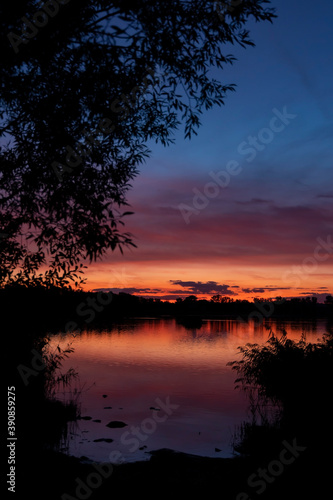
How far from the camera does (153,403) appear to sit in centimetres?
2506

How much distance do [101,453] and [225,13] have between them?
13.0 m

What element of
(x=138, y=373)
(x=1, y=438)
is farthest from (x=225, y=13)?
(x=138, y=373)

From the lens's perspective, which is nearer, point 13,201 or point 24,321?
point 13,201

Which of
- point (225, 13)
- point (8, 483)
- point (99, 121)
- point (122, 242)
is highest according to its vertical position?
point (225, 13)

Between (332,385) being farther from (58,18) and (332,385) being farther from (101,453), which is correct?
(58,18)

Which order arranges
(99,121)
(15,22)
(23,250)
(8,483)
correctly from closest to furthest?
(15,22), (8,483), (99,121), (23,250)

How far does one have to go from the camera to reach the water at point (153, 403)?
52.2ft

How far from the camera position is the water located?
52.2ft

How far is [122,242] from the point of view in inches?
378

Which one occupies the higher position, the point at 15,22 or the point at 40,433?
the point at 15,22

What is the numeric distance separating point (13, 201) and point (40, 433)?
8.40m

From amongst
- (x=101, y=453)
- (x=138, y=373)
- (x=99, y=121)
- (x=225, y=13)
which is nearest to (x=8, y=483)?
(x=101, y=453)

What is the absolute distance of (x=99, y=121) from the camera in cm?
1102

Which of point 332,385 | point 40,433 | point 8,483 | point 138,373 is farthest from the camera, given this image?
point 138,373
